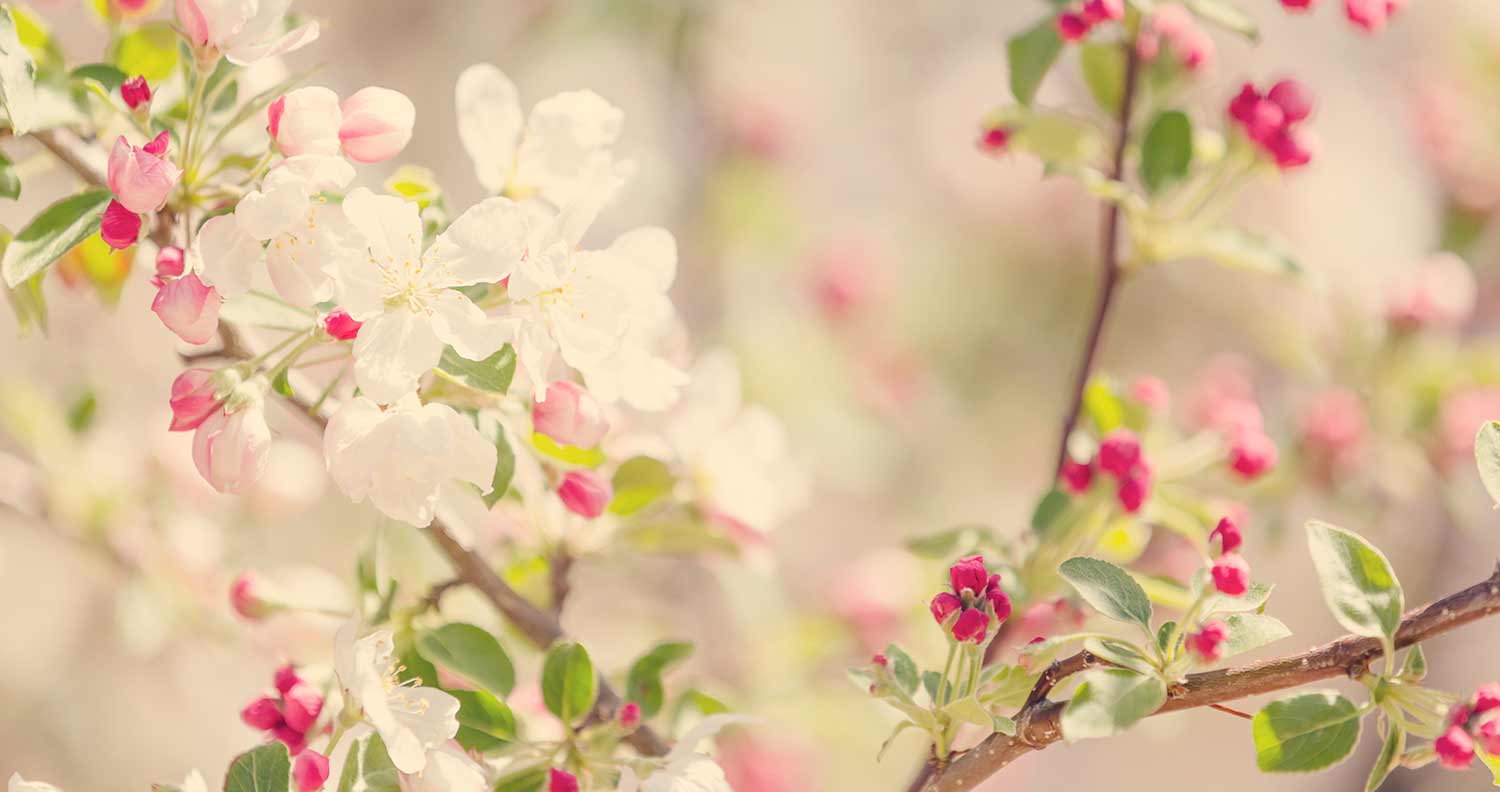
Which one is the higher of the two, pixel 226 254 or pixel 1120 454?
pixel 226 254

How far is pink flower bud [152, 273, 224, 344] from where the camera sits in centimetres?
69

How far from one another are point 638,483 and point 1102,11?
0.45 meters

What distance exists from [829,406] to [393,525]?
4.96 feet

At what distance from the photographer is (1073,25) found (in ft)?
3.04

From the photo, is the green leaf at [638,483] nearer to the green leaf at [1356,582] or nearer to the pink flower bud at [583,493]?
the pink flower bud at [583,493]

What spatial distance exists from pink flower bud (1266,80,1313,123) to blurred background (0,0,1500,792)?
23cm

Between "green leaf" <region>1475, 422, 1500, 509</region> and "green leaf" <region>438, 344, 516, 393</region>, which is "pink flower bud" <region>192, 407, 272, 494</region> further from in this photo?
"green leaf" <region>1475, 422, 1500, 509</region>

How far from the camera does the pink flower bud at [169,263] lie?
2.37 ft

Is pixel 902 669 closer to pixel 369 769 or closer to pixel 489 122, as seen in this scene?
pixel 369 769

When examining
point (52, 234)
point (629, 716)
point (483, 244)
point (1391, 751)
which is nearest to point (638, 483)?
point (629, 716)

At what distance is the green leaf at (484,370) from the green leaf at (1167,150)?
0.53 m

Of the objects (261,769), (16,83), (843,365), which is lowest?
(843,365)

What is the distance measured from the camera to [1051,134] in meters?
1.09

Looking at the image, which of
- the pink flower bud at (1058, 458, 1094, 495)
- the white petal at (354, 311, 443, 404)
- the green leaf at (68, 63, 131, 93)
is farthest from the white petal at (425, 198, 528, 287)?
the pink flower bud at (1058, 458, 1094, 495)
